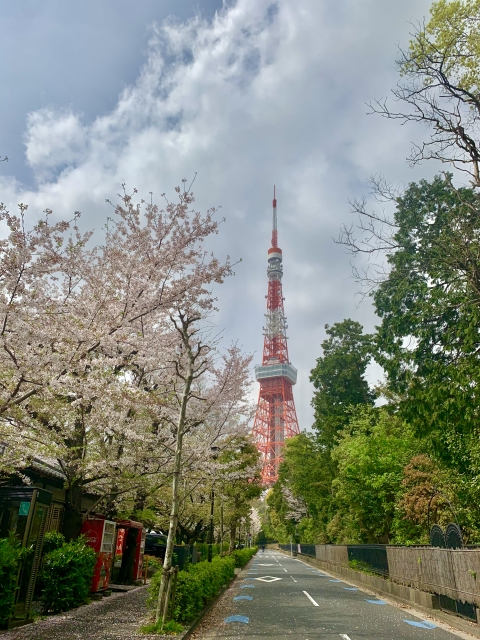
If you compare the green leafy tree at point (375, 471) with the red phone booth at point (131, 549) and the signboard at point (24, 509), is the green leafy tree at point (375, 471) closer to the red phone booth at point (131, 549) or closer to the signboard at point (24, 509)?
the red phone booth at point (131, 549)

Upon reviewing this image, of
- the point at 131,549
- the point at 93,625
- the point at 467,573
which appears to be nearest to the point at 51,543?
the point at 93,625

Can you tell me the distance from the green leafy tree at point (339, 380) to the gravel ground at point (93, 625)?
67.2ft

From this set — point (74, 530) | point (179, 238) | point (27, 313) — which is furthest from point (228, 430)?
point (27, 313)

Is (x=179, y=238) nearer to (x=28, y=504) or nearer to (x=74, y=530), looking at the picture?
(x=28, y=504)

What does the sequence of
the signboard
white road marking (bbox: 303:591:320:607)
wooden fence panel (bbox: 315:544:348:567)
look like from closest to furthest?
the signboard → white road marking (bbox: 303:591:320:607) → wooden fence panel (bbox: 315:544:348:567)

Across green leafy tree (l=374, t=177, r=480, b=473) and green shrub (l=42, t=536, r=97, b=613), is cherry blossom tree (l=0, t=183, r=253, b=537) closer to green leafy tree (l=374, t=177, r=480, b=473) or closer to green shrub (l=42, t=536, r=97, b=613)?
green shrub (l=42, t=536, r=97, b=613)

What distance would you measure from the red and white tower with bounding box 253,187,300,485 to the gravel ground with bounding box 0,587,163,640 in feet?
211

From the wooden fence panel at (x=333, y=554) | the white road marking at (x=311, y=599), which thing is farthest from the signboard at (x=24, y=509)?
the wooden fence panel at (x=333, y=554)

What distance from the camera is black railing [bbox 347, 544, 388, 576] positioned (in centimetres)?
1524

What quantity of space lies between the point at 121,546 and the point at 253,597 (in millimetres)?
4560

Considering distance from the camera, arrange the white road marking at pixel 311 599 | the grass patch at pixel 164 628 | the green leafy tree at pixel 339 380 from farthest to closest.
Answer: the green leafy tree at pixel 339 380
the white road marking at pixel 311 599
the grass patch at pixel 164 628

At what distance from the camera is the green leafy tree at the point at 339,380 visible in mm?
29141

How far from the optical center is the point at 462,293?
11484 mm

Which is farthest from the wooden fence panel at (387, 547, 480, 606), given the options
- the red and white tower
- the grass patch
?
the red and white tower
